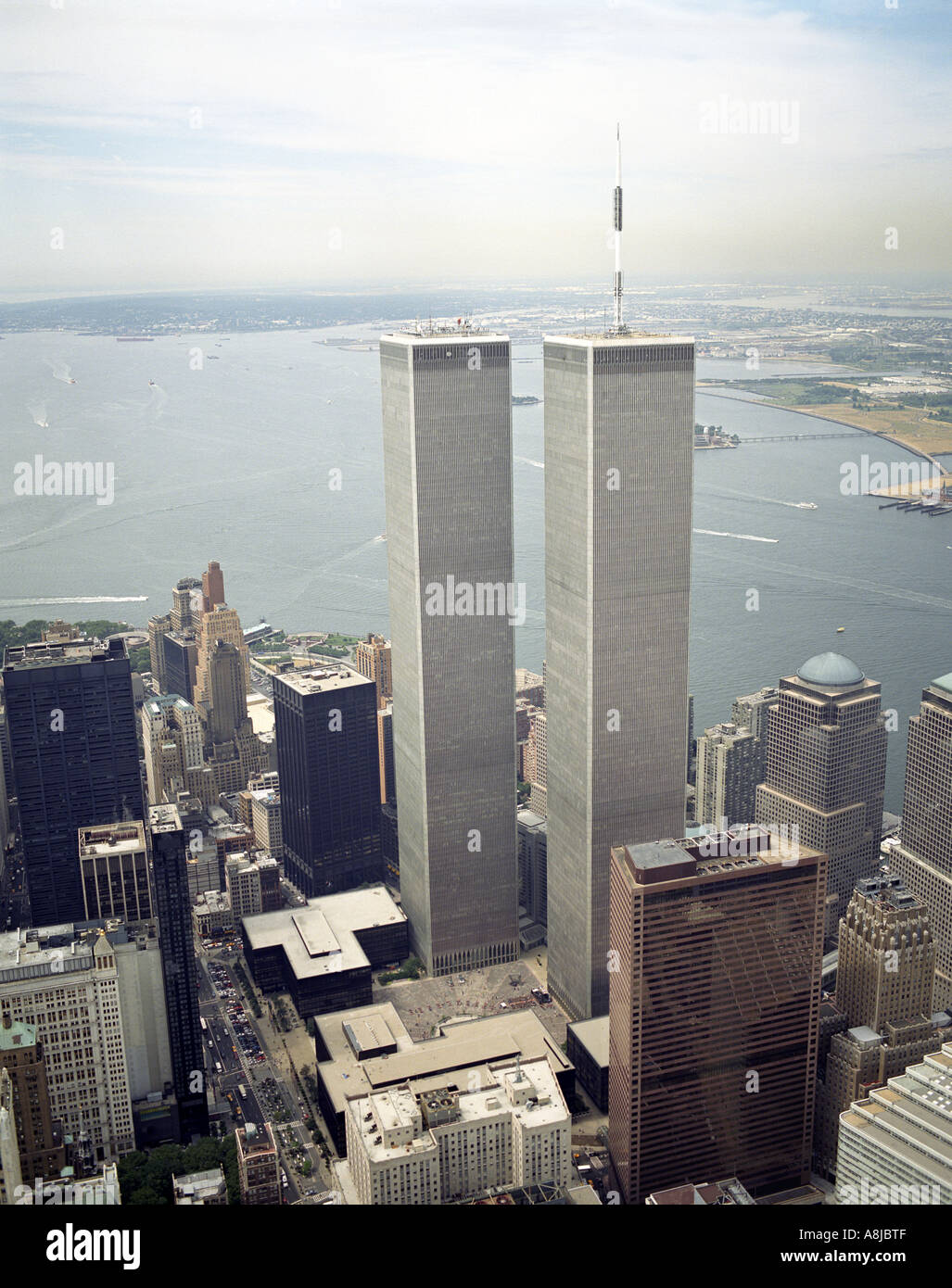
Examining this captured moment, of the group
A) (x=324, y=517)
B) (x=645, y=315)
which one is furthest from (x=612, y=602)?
(x=324, y=517)

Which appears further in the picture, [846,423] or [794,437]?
[794,437]

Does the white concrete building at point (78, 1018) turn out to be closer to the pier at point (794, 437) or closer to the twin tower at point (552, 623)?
the twin tower at point (552, 623)

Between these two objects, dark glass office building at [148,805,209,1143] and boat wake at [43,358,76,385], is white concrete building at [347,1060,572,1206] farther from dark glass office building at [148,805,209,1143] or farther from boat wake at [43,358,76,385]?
boat wake at [43,358,76,385]

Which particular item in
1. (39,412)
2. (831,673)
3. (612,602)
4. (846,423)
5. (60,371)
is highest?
(60,371)

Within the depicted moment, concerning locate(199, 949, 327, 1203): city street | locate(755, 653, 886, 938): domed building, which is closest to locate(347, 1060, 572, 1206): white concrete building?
locate(199, 949, 327, 1203): city street

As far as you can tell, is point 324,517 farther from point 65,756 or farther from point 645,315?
point 645,315
